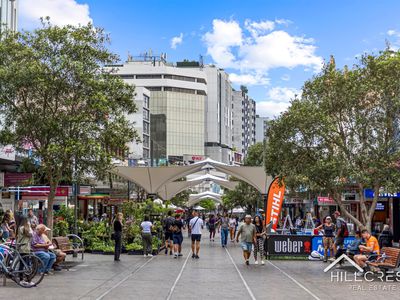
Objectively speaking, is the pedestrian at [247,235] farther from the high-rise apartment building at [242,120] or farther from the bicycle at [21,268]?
the high-rise apartment building at [242,120]

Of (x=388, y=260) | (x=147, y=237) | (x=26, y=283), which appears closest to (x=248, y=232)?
(x=147, y=237)

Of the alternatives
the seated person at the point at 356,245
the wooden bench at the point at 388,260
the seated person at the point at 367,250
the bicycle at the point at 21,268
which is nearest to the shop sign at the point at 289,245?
the seated person at the point at 356,245

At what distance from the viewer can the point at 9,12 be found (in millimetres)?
36938

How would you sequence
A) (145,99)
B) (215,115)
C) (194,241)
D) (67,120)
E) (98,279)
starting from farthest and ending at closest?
(215,115) < (145,99) < (194,241) < (67,120) < (98,279)

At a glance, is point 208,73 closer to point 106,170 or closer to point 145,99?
point 145,99

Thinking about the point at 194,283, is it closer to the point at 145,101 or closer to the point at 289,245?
the point at 289,245

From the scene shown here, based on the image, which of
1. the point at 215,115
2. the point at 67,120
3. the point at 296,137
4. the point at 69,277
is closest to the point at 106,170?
the point at 67,120

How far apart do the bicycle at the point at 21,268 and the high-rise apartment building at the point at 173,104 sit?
10861 centimetres

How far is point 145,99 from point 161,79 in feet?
48.0

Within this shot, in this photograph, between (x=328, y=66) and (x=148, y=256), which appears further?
(x=148, y=256)

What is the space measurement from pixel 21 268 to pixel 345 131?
10.9 m

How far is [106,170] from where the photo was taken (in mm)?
19688

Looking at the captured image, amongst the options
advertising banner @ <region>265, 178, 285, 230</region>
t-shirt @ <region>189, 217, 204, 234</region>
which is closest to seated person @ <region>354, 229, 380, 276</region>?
t-shirt @ <region>189, 217, 204, 234</region>

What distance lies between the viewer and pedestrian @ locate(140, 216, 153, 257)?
23.0 m
